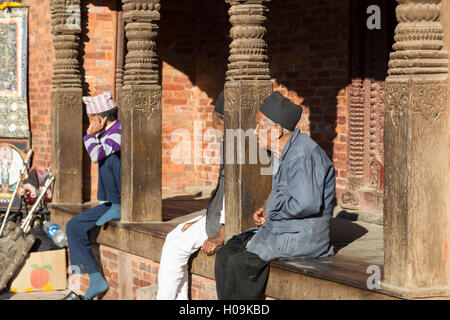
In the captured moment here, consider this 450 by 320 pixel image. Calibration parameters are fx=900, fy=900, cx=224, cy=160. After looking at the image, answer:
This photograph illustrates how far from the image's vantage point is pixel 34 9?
12.2 meters

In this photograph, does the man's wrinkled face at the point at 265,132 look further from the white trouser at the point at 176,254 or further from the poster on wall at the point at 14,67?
the poster on wall at the point at 14,67

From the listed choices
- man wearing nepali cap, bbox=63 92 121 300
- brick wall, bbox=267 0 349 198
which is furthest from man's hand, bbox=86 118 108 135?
brick wall, bbox=267 0 349 198

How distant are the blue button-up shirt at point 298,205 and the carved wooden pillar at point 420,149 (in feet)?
2.40

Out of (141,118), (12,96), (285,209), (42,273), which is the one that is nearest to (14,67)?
(12,96)

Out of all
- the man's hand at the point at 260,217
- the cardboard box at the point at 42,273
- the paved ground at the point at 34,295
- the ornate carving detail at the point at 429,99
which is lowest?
the paved ground at the point at 34,295

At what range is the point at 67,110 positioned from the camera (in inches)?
441

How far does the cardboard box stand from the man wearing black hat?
13.0 feet

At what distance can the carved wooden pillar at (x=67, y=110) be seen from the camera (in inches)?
441

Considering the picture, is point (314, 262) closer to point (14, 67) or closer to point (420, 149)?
point (420, 149)

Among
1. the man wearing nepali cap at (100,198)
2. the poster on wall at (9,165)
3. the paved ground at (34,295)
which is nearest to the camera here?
the man wearing nepali cap at (100,198)

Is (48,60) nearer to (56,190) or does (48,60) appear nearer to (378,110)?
(56,190)

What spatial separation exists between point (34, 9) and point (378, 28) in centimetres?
495

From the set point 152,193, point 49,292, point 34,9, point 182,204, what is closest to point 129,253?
point 152,193

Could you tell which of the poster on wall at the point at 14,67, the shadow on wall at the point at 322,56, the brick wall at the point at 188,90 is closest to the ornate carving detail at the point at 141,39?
the shadow on wall at the point at 322,56
